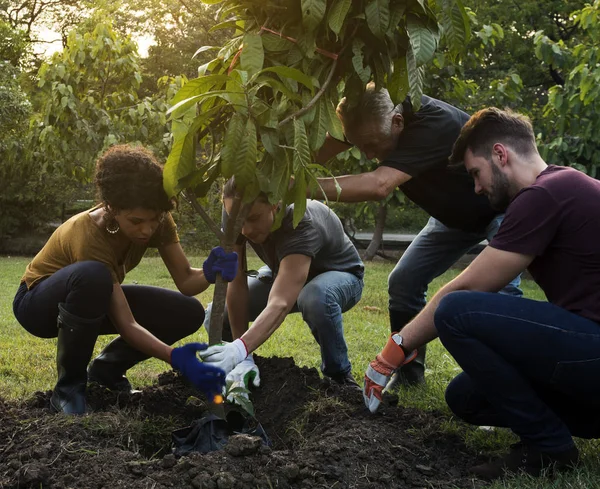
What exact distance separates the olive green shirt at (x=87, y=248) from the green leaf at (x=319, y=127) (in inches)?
37.1

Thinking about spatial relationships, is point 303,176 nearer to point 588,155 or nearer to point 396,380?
point 396,380

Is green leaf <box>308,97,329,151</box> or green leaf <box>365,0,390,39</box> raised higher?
green leaf <box>365,0,390,39</box>

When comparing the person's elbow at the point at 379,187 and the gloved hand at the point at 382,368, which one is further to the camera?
the person's elbow at the point at 379,187

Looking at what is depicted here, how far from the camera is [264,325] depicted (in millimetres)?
3041

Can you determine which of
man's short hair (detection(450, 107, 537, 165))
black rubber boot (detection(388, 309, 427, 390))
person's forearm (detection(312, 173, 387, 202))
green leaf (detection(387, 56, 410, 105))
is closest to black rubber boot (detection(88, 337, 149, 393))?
person's forearm (detection(312, 173, 387, 202))

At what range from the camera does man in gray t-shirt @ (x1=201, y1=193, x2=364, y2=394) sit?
3.22m

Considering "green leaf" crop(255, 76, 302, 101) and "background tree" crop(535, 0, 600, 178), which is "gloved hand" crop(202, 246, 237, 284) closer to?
"green leaf" crop(255, 76, 302, 101)

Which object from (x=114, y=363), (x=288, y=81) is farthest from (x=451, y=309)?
(x=114, y=363)

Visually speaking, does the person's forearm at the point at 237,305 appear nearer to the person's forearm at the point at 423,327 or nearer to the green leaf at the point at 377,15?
the person's forearm at the point at 423,327

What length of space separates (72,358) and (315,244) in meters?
1.29

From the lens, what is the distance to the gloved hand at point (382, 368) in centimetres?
278

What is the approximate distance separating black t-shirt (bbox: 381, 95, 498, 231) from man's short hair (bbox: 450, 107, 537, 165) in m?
0.47

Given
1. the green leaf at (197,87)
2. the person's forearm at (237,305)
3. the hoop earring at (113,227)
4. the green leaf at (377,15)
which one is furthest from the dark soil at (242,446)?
the green leaf at (377,15)

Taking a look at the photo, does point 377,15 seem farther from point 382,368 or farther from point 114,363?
point 114,363
